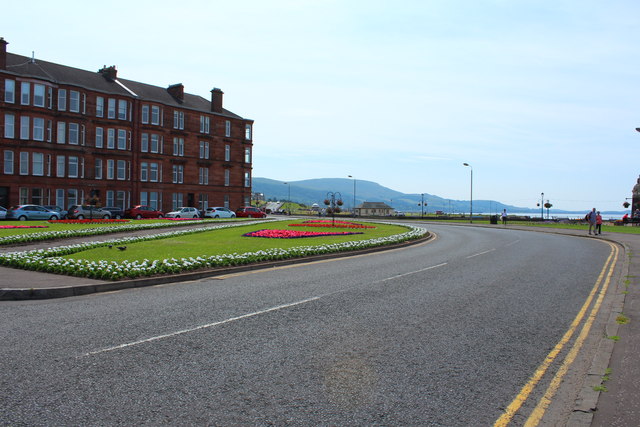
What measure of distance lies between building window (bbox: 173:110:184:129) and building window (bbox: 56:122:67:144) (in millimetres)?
13927

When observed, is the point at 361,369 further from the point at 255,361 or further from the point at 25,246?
the point at 25,246

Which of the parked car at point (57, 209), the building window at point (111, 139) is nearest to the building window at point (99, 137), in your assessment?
the building window at point (111, 139)

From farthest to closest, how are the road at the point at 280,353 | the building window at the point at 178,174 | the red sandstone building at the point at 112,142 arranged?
1. the building window at the point at 178,174
2. the red sandstone building at the point at 112,142
3. the road at the point at 280,353

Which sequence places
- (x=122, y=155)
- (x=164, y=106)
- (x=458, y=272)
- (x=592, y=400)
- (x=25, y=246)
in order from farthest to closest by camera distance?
(x=164, y=106) < (x=122, y=155) < (x=25, y=246) < (x=458, y=272) < (x=592, y=400)

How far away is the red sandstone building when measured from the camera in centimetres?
4922

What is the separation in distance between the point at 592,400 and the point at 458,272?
375 inches

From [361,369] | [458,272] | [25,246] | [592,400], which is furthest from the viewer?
[25,246]

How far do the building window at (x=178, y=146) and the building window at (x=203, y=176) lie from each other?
374cm

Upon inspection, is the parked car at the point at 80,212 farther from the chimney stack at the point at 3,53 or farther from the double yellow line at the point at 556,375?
the double yellow line at the point at 556,375

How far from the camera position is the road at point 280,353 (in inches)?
181

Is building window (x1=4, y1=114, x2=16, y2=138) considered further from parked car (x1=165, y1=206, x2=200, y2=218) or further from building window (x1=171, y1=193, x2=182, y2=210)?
building window (x1=171, y1=193, x2=182, y2=210)

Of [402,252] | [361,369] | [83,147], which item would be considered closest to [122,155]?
[83,147]

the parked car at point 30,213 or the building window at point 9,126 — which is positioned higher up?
the building window at point 9,126

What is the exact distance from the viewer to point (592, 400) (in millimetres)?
4855
